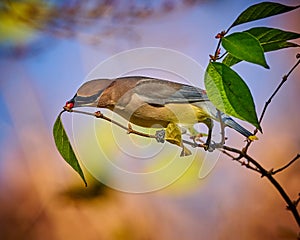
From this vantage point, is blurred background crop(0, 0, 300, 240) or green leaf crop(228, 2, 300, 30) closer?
green leaf crop(228, 2, 300, 30)

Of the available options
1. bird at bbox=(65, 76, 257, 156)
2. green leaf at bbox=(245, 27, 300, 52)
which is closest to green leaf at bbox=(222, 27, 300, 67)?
green leaf at bbox=(245, 27, 300, 52)

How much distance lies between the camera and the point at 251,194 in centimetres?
69

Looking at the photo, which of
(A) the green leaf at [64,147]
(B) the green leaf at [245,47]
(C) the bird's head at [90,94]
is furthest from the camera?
(C) the bird's head at [90,94]

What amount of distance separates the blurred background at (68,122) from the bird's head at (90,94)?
13 centimetres

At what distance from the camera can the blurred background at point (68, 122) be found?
69cm

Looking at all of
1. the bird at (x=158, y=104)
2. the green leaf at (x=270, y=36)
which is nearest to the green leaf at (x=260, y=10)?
the green leaf at (x=270, y=36)

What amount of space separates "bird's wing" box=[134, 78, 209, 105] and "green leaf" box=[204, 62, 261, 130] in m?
0.18

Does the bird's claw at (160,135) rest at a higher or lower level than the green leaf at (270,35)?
lower

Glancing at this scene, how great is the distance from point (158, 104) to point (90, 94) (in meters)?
0.11

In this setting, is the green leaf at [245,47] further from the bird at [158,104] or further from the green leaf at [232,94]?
the bird at [158,104]

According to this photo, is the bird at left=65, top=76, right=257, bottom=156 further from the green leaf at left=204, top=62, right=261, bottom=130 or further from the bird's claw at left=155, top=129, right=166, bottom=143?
the green leaf at left=204, top=62, right=261, bottom=130

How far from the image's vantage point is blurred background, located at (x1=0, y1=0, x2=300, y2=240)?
Result: 27.1 inches

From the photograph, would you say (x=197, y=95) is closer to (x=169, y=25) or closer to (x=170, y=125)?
(x=170, y=125)

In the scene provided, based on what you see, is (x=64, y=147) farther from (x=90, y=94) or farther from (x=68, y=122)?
(x=68, y=122)
